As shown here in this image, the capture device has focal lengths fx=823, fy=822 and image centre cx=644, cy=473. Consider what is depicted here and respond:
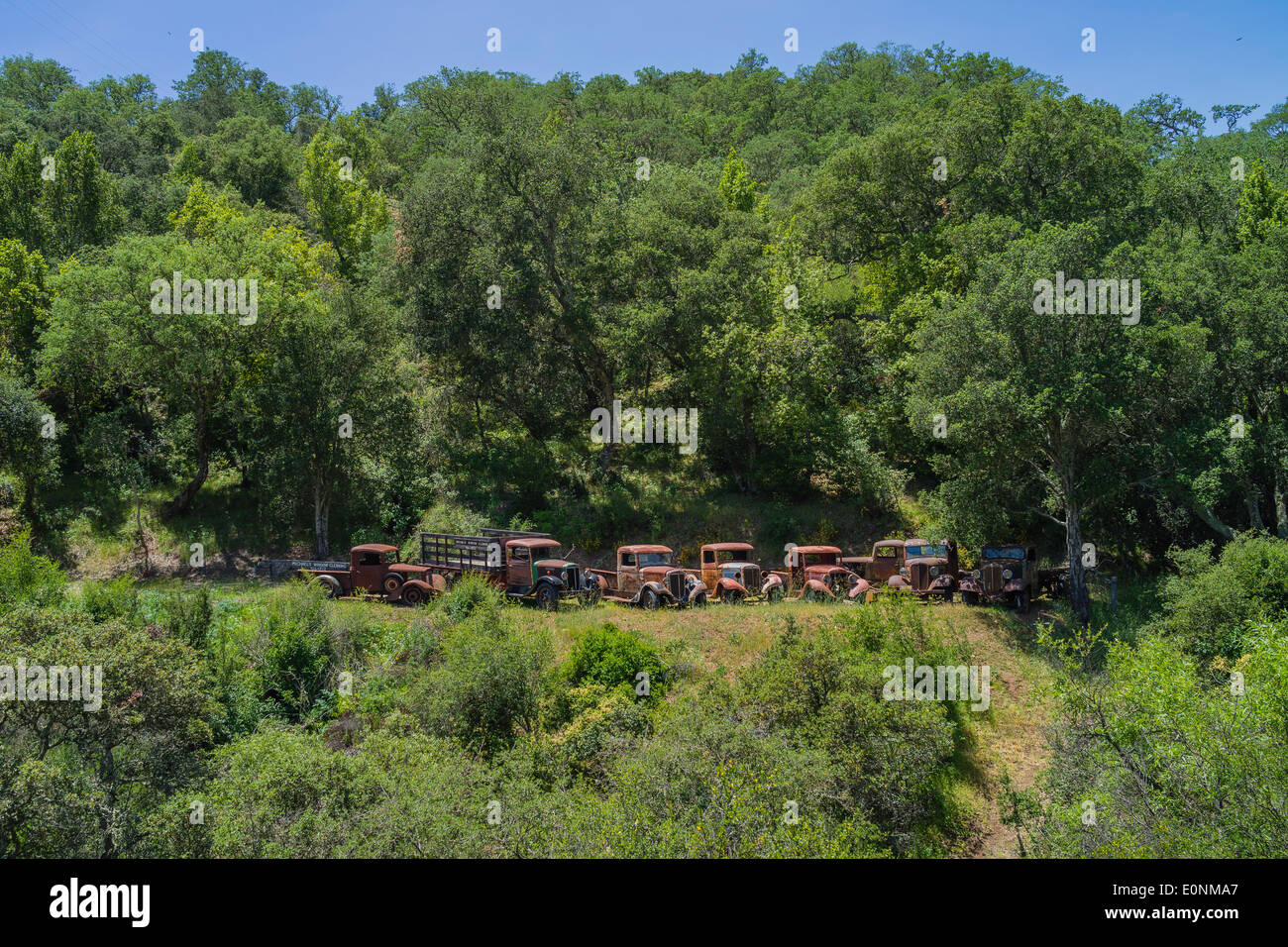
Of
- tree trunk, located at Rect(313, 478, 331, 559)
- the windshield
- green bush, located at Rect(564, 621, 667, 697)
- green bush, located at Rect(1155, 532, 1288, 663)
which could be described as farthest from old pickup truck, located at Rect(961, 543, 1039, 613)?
tree trunk, located at Rect(313, 478, 331, 559)

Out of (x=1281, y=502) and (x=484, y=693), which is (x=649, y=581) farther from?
(x=1281, y=502)

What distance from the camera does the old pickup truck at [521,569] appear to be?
79.5ft

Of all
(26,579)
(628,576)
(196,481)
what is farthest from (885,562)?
(196,481)

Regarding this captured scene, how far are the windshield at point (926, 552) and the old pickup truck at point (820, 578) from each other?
1.75m

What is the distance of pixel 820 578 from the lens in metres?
25.3

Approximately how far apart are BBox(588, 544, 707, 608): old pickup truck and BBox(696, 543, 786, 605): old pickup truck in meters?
0.82

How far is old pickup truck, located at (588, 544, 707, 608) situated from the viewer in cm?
2403

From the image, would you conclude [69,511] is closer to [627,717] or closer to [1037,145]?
[627,717]

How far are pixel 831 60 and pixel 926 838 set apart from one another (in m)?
107

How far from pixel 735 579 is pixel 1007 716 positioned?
8.33 metres

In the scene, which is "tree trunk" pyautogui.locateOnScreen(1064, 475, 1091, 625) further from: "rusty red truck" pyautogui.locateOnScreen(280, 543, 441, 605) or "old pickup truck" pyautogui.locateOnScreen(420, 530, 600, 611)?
"rusty red truck" pyautogui.locateOnScreen(280, 543, 441, 605)

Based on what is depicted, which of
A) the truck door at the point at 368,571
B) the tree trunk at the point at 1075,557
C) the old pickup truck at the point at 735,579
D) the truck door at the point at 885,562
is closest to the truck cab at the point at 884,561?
the truck door at the point at 885,562

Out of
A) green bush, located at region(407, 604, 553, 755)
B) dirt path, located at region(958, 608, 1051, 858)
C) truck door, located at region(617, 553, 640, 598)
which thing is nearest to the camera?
dirt path, located at region(958, 608, 1051, 858)

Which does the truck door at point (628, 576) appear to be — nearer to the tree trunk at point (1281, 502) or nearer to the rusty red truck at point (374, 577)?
the rusty red truck at point (374, 577)
